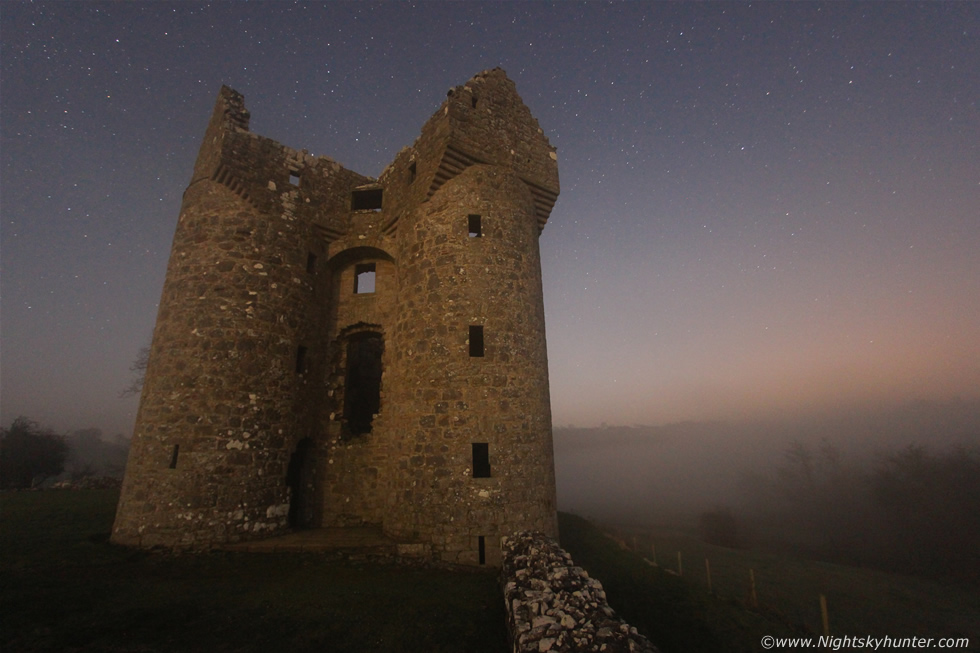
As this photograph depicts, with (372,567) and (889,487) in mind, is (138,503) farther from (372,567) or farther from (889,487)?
(889,487)

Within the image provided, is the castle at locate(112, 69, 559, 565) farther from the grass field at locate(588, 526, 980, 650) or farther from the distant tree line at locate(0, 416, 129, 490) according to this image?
the distant tree line at locate(0, 416, 129, 490)

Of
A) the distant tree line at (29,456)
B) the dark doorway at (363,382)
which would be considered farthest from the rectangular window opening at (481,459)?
the distant tree line at (29,456)

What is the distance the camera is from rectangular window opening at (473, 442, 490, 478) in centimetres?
980

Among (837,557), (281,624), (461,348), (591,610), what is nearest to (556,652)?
(591,610)

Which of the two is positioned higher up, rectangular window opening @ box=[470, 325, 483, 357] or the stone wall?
rectangular window opening @ box=[470, 325, 483, 357]

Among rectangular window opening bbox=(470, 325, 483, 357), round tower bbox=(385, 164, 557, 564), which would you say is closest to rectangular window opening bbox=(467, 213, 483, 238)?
round tower bbox=(385, 164, 557, 564)

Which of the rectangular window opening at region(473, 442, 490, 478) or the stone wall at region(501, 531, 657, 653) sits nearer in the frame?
the stone wall at region(501, 531, 657, 653)

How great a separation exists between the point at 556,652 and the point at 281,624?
436 centimetres

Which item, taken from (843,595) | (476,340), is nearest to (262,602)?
(476,340)

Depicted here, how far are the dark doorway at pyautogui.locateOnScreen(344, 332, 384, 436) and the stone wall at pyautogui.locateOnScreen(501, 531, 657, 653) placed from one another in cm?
858

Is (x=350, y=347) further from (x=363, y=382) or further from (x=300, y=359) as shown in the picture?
(x=300, y=359)

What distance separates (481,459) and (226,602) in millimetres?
5294

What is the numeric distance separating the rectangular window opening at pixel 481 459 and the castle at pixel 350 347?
52 mm

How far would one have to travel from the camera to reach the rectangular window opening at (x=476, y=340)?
10532 millimetres
